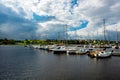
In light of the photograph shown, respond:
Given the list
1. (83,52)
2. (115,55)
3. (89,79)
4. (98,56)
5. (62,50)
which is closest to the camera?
(89,79)

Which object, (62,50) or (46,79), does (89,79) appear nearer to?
(46,79)

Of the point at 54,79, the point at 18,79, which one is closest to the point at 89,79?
the point at 54,79

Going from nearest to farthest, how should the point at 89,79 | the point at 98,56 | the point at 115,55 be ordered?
1. the point at 89,79
2. the point at 98,56
3. the point at 115,55

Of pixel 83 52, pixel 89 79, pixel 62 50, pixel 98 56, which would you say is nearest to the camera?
pixel 89 79

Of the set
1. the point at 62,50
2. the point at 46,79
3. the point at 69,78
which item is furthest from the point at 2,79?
the point at 62,50

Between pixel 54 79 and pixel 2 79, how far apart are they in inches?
468

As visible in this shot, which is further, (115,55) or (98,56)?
(115,55)

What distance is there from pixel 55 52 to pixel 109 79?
81933 mm

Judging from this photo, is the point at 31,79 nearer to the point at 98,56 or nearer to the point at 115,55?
the point at 98,56

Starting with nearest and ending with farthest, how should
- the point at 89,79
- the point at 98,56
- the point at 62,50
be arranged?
the point at 89,79 < the point at 98,56 < the point at 62,50

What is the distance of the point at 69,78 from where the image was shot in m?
44.2

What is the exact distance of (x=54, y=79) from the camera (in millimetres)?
43438

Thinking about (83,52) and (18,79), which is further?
(83,52)

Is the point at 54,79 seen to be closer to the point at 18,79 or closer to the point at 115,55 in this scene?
the point at 18,79
